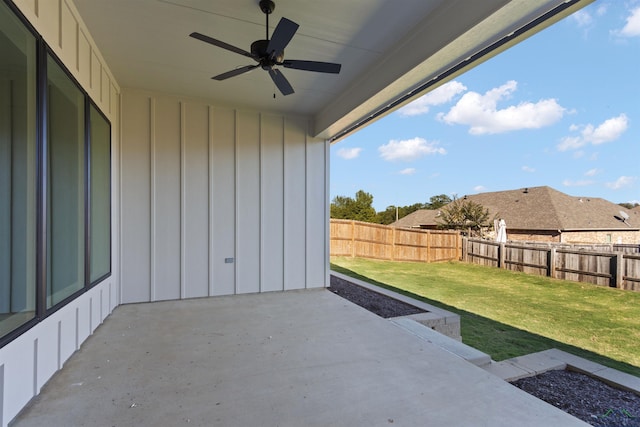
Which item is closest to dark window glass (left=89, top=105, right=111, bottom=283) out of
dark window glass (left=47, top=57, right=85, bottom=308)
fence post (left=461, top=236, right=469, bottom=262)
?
dark window glass (left=47, top=57, right=85, bottom=308)

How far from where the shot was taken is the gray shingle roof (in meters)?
15.2

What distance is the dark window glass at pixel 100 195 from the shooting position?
3.16 m

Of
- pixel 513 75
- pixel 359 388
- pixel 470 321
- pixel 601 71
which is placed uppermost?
pixel 513 75

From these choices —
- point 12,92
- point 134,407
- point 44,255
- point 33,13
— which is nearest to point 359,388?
point 134,407

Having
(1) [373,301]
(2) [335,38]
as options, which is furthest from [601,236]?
(2) [335,38]

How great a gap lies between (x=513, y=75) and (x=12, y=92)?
15.8m

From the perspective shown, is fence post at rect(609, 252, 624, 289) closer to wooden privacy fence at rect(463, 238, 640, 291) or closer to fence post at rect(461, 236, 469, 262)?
wooden privacy fence at rect(463, 238, 640, 291)

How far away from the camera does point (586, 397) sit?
2121 mm

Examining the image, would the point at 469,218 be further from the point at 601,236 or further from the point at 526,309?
the point at 526,309

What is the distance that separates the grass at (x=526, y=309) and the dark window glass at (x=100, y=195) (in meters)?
4.61

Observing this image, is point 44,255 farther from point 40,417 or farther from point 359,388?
point 359,388

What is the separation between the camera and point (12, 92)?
1832mm

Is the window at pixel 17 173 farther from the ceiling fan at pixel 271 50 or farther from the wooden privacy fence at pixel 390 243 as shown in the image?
the wooden privacy fence at pixel 390 243

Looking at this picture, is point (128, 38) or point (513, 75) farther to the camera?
point (513, 75)
